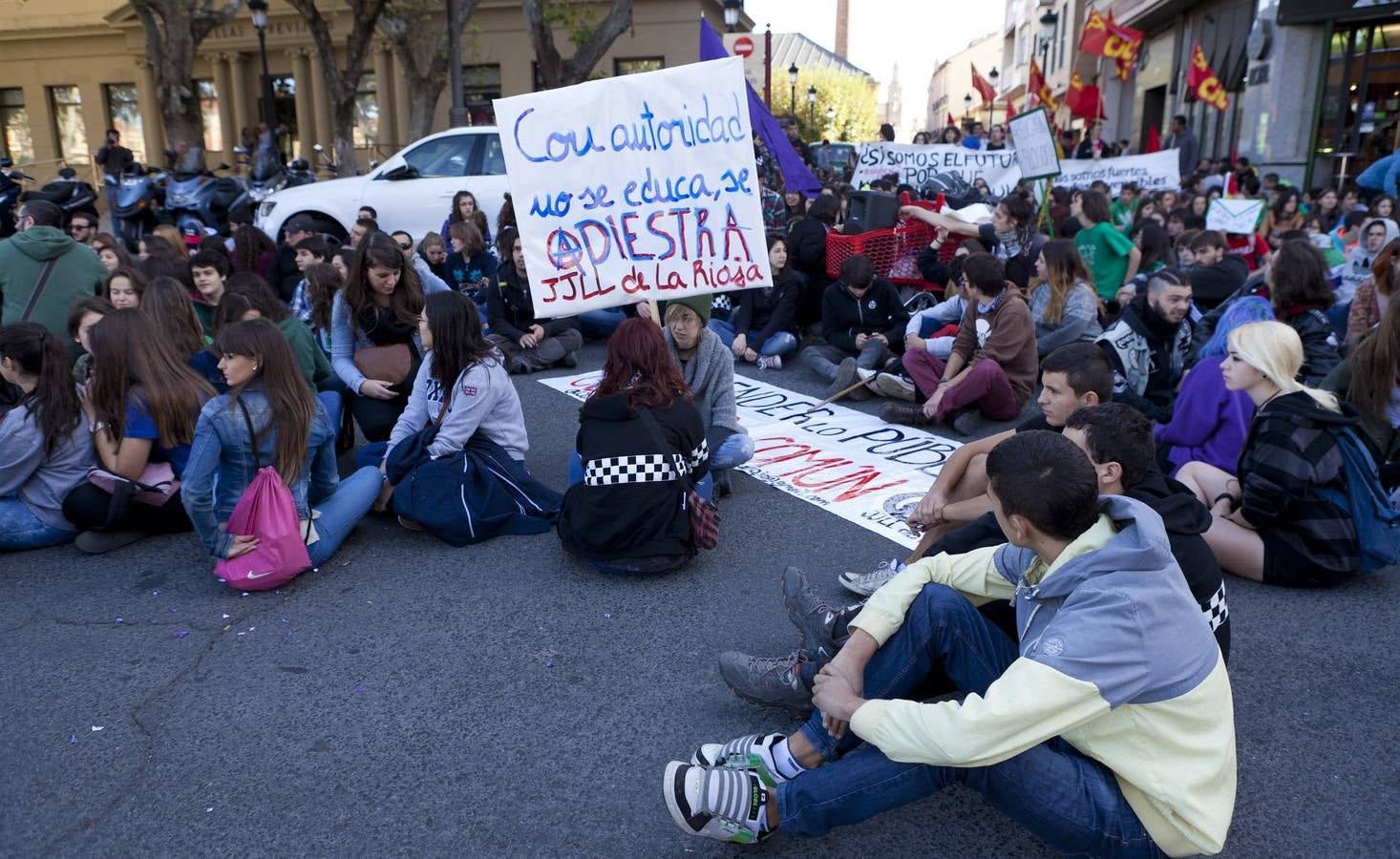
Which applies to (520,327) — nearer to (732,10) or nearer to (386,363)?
(386,363)

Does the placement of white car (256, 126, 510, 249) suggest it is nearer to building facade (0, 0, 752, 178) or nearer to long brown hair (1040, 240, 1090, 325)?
long brown hair (1040, 240, 1090, 325)

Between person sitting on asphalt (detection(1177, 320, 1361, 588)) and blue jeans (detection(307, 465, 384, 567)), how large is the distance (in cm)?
391

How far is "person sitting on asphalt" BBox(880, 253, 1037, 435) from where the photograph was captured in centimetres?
645

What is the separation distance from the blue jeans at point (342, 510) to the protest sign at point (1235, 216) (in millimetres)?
8902

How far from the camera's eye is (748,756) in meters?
2.74

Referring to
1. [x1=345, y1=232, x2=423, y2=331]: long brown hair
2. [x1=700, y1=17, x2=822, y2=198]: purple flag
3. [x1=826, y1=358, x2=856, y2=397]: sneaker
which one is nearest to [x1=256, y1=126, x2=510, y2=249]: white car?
[x1=700, y1=17, x2=822, y2=198]: purple flag

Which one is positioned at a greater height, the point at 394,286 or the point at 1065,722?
the point at 394,286

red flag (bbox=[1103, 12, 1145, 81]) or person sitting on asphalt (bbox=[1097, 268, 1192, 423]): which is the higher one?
red flag (bbox=[1103, 12, 1145, 81])

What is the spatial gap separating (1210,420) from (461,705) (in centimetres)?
370

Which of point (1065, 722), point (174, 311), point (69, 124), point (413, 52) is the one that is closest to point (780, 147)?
point (174, 311)

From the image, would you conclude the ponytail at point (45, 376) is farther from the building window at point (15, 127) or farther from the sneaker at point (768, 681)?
the building window at point (15, 127)

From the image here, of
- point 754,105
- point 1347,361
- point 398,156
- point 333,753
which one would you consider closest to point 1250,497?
point 1347,361

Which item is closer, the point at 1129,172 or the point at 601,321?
the point at 601,321

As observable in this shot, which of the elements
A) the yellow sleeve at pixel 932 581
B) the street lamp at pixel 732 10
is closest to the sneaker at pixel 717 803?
the yellow sleeve at pixel 932 581
